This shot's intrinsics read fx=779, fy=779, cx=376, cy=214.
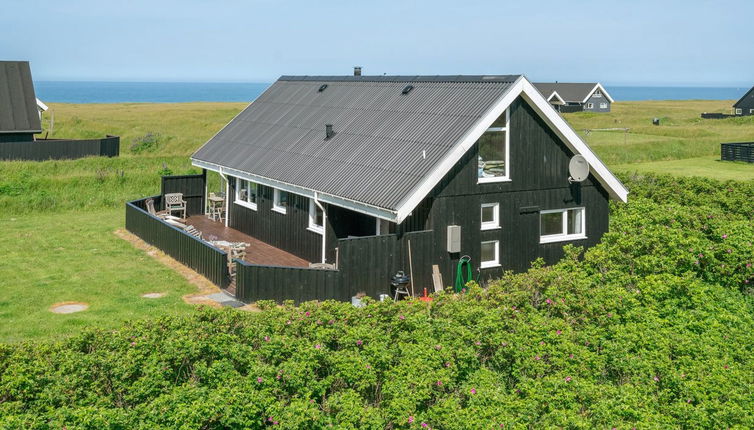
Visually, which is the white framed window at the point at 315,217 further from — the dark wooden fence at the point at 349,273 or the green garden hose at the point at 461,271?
the green garden hose at the point at 461,271

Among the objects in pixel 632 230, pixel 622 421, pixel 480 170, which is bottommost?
pixel 622 421

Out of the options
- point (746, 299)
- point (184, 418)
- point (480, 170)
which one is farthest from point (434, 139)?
point (184, 418)

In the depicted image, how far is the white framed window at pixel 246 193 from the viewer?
28.4 m

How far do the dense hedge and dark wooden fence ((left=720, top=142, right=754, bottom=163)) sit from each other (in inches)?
1600

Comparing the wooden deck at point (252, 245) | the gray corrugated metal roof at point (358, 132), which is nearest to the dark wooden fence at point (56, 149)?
the wooden deck at point (252, 245)

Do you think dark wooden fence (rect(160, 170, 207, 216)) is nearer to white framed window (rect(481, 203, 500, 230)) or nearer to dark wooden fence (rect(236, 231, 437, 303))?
dark wooden fence (rect(236, 231, 437, 303))

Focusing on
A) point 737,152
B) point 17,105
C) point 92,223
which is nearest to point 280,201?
point 92,223

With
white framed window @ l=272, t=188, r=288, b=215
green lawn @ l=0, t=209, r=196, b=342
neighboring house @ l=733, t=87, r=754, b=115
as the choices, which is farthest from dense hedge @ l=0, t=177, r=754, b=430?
neighboring house @ l=733, t=87, r=754, b=115

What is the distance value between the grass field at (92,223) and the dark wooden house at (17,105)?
17.2 feet

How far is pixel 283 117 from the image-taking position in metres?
30.0

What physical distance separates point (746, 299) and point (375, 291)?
882 cm

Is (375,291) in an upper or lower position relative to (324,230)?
lower

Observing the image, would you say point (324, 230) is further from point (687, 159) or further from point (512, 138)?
point (687, 159)

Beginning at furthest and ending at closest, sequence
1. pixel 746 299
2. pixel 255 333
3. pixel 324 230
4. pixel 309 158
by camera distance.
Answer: pixel 309 158 < pixel 324 230 < pixel 746 299 < pixel 255 333
